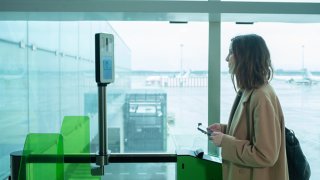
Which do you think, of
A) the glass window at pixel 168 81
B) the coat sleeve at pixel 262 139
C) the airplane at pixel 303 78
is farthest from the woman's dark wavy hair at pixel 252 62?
the airplane at pixel 303 78

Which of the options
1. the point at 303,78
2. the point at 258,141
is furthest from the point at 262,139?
the point at 303,78

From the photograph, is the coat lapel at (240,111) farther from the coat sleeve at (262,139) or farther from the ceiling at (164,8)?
the ceiling at (164,8)

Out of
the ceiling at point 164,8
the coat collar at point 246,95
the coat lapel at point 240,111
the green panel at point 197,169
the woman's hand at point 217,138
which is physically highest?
the ceiling at point 164,8

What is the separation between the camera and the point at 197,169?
210cm

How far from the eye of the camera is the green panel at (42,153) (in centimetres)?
174

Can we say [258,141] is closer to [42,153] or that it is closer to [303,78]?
[42,153]

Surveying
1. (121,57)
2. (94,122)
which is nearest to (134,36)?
(121,57)

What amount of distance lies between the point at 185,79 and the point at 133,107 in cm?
54

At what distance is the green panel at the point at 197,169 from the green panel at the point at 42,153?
756mm

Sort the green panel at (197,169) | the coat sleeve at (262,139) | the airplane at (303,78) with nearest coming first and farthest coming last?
the coat sleeve at (262,139) < the green panel at (197,169) < the airplane at (303,78)

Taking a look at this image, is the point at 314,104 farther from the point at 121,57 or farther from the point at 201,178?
the point at 121,57

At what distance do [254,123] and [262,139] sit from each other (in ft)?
0.32

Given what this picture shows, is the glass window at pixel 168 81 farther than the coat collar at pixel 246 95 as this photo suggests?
Yes

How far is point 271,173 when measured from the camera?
177 cm
